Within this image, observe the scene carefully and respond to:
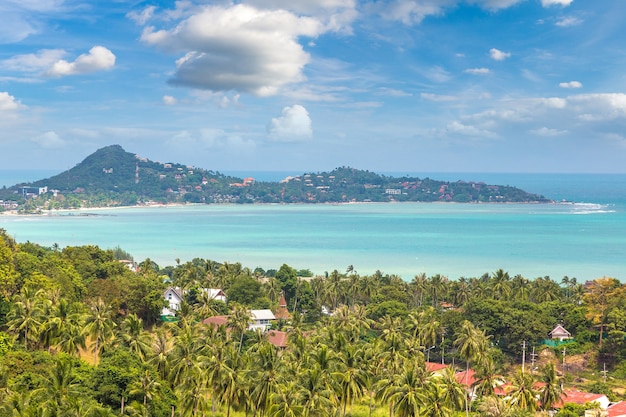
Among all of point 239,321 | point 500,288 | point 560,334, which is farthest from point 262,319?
point 560,334

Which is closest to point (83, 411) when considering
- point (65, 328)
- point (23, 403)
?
point (23, 403)

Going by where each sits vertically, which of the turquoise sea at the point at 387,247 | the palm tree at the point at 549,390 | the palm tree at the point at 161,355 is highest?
the palm tree at the point at 161,355

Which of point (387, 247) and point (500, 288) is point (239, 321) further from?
point (387, 247)

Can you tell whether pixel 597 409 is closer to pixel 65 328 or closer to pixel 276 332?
pixel 276 332

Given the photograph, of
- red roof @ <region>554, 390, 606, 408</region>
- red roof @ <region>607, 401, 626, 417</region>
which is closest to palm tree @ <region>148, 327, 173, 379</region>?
red roof @ <region>554, 390, 606, 408</region>

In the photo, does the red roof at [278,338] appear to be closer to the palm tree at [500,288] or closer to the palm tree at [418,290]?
the palm tree at [418,290]

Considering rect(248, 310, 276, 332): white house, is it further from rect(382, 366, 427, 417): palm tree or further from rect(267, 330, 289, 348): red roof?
rect(382, 366, 427, 417): palm tree

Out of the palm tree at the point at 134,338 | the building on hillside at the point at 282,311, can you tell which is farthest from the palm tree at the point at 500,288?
the palm tree at the point at 134,338
